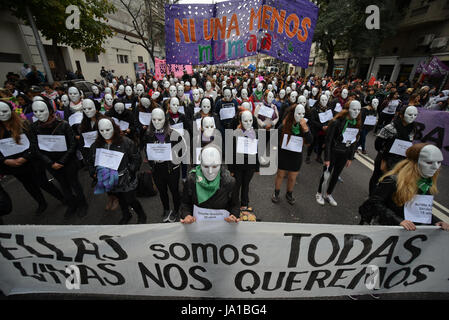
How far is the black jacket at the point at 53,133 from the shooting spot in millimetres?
3213

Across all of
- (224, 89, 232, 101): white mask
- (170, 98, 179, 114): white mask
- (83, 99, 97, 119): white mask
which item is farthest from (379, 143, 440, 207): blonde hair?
(83, 99, 97, 119): white mask

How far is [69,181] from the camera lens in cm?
367

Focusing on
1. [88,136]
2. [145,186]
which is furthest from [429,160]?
[88,136]

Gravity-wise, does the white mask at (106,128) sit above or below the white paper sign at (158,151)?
above

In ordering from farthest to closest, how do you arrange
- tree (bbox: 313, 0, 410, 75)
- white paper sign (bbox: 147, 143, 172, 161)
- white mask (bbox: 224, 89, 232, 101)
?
tree (bbox: 313, 0, 410, 75) → white mask (bbox: 224, 89, 232, 101) → white paper sign (bbox: 147, 143, 172, 161)

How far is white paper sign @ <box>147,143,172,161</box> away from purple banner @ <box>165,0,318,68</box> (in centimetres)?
244

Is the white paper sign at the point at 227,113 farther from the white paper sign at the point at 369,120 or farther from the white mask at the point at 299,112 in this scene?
the white paper sign at the point at 369,120

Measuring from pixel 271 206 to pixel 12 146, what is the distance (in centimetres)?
456

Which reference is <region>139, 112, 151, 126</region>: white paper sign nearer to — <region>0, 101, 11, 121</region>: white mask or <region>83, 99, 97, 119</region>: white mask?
<region>83, 99, 97, 119</region>: white mask

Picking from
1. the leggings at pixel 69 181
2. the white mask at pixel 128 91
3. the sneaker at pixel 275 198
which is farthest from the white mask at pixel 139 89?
the sneaker at pixel 275 198

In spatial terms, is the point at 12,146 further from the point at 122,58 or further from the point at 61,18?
the point at 122,58

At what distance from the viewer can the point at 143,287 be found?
2182 mm

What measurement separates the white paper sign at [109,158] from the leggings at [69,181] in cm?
118

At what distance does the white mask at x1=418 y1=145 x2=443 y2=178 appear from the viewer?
187 centimetres
